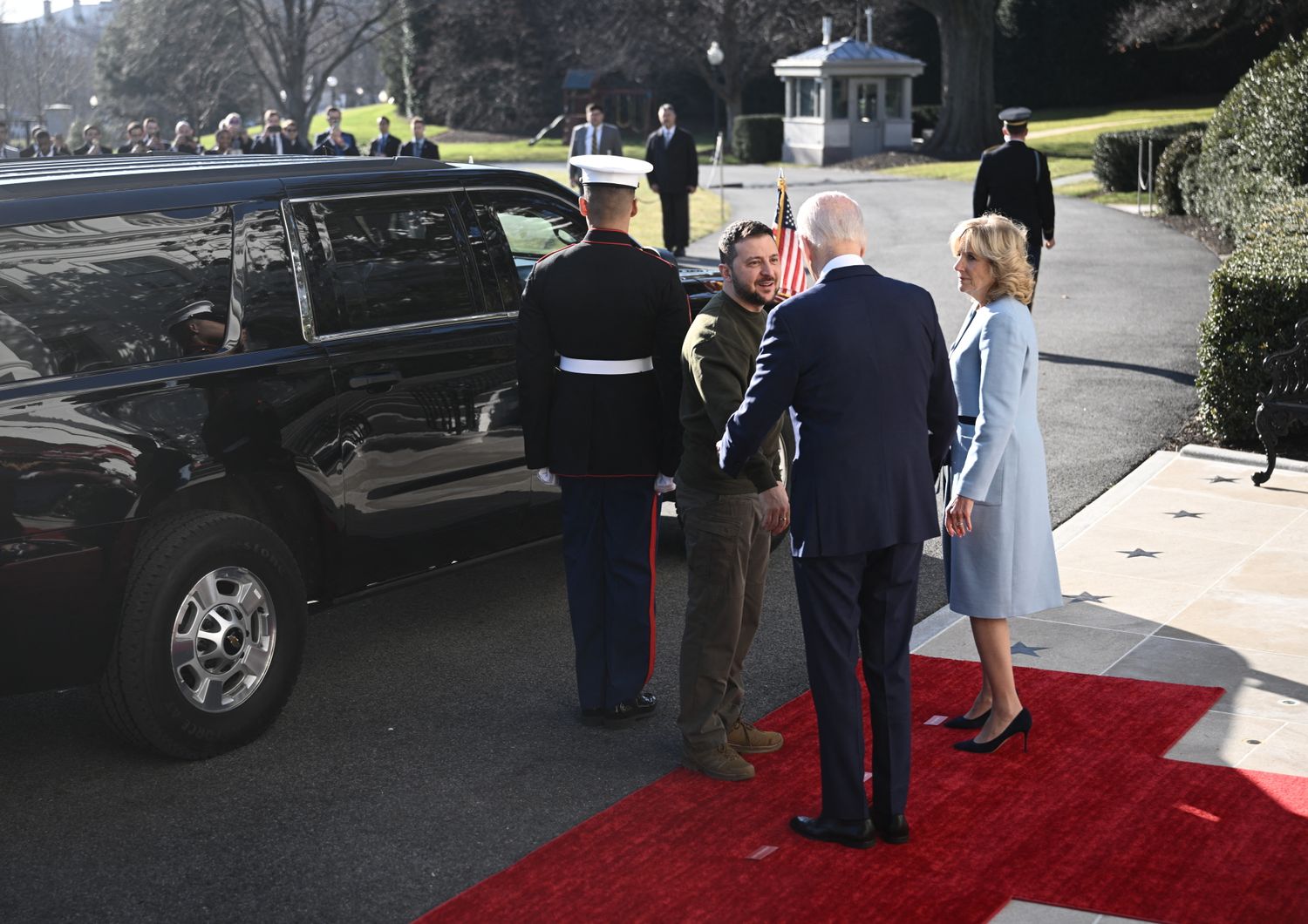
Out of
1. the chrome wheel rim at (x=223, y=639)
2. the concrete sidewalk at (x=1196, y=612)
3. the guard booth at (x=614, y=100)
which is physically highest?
the guard booth at (x=614, y=100)

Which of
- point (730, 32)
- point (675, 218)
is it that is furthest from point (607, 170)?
point (730, 32)

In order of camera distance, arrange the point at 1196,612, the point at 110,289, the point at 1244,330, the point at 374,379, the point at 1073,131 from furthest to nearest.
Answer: the point at 1073,131 < the point at 1244,330 < the point at 1196,612 < the point at 374,379 < the point at 110,289

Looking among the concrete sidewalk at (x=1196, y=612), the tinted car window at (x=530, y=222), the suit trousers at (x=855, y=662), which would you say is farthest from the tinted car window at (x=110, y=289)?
the concrete sidewalk at (x=1196, y=612)

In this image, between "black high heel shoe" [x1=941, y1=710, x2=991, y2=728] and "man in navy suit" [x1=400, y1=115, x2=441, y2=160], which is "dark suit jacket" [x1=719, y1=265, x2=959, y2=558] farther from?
"man in navy suit" [x1=400, y1=115, x2=441, y2=160]

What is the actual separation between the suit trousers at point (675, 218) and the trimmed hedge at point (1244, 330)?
11304 millimetres

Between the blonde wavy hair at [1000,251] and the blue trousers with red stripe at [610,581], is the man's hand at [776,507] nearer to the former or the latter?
the blue trousers with red stripe at [610,581]

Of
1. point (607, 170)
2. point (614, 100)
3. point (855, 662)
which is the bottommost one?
point (855, 662)

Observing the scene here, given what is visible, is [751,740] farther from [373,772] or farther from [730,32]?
[730,32]

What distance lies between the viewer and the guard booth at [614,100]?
6494cm

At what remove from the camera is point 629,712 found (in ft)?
19.0

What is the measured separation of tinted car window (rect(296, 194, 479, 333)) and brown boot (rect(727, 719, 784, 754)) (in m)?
2.22

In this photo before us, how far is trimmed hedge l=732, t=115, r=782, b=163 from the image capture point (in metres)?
50.6

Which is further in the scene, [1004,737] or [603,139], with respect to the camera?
[603,139]

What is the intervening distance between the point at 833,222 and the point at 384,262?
240 cm
